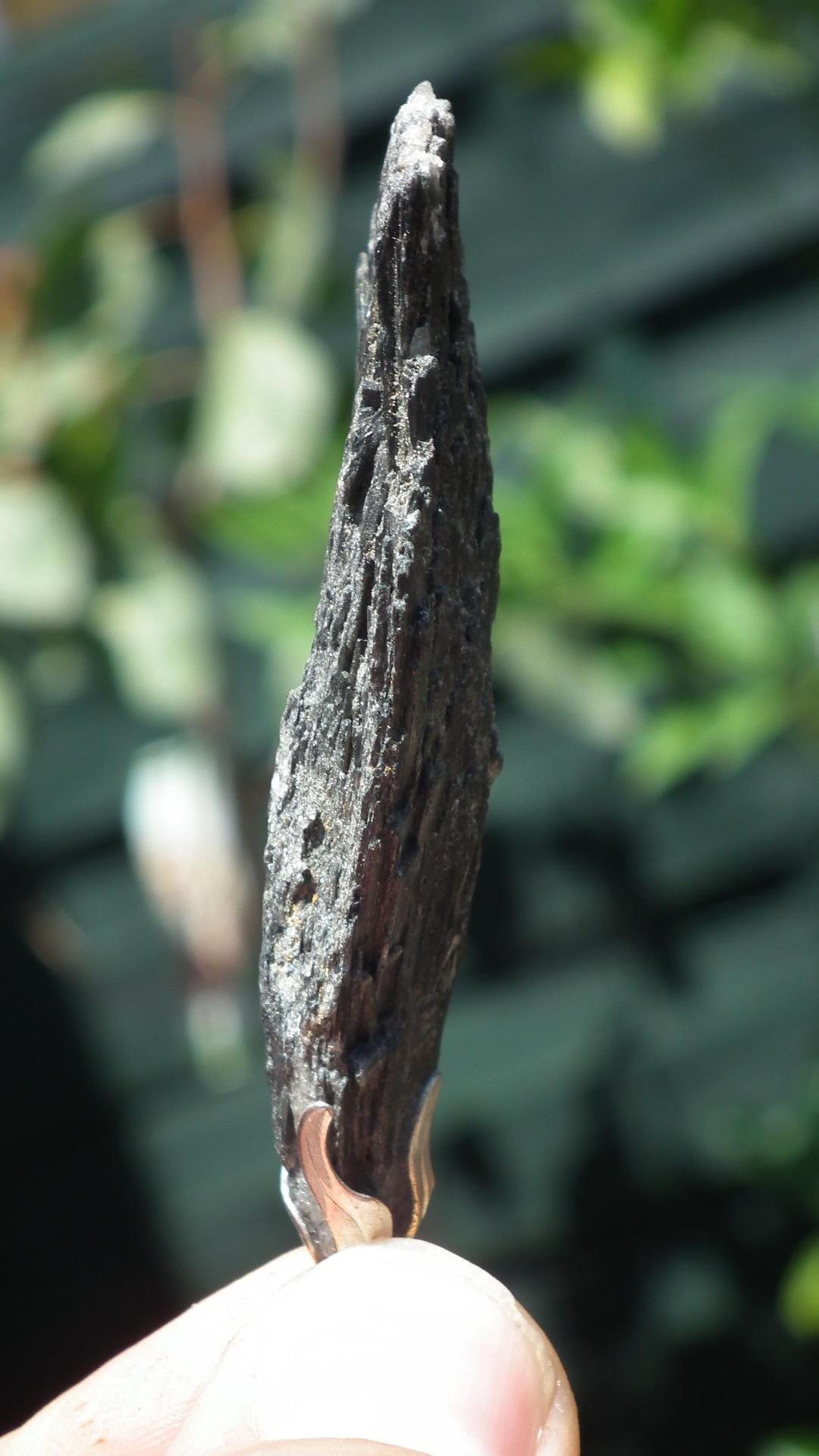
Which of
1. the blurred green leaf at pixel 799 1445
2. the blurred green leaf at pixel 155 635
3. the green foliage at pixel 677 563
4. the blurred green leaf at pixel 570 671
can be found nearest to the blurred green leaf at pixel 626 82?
the green foliage at pixel 677 563

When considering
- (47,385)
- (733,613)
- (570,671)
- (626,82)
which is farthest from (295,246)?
(733,613)

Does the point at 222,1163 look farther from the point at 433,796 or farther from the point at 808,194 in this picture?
the point at 808,194

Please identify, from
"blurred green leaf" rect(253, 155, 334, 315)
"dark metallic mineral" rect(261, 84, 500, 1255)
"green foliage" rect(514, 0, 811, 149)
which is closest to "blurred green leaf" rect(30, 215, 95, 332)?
"blurred green leaf" rect(253, 155, 334, 315)

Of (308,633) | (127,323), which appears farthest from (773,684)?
(127,323)

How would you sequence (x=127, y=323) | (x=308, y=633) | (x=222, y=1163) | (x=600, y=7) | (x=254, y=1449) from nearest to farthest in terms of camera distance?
(x=254, y=1449)
(x=600, y=7)
(x=308, y=633)
(x=127, y=323)
(x=222, y=1163)

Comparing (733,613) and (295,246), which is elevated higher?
(295,246)

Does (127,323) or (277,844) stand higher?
(127,323)

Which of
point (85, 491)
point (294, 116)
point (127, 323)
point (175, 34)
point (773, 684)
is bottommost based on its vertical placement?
point (773, 684)

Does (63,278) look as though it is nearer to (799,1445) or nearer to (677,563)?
(677,563)
